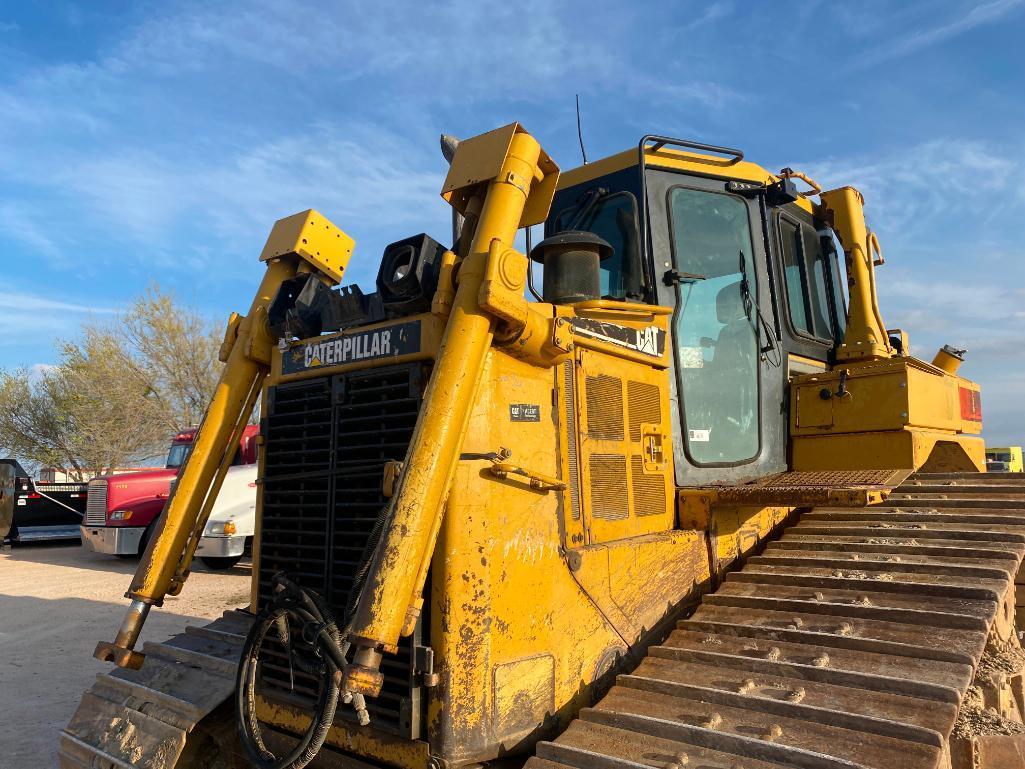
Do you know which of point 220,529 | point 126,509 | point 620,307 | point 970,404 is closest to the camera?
point 620,307

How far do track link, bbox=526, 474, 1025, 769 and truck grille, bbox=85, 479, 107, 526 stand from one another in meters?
13.3

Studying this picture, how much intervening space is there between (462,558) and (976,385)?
460cm

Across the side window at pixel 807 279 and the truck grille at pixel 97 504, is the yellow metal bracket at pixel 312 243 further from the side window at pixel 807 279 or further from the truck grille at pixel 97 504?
the truck grille at pixel 97 504

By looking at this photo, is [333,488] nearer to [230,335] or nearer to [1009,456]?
[230,335]

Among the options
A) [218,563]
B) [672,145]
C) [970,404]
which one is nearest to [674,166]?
[672,145]

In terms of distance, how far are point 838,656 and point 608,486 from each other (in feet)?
3.62

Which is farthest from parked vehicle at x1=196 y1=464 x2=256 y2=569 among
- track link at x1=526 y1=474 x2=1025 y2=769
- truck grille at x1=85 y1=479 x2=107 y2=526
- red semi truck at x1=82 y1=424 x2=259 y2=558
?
track link at x1=526 y1=474 x2=1025 y2=769

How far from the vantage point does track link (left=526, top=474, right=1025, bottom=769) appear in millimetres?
2504

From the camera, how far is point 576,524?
126 inches

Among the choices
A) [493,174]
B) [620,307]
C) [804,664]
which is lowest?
[804,664]

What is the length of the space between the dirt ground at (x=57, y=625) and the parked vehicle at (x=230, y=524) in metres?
0.31

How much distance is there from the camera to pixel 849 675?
2.82 meters

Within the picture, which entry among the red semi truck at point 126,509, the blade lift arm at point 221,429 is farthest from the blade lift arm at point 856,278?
the red semi truck at point 126,509

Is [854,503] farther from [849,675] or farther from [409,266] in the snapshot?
[409,266]
